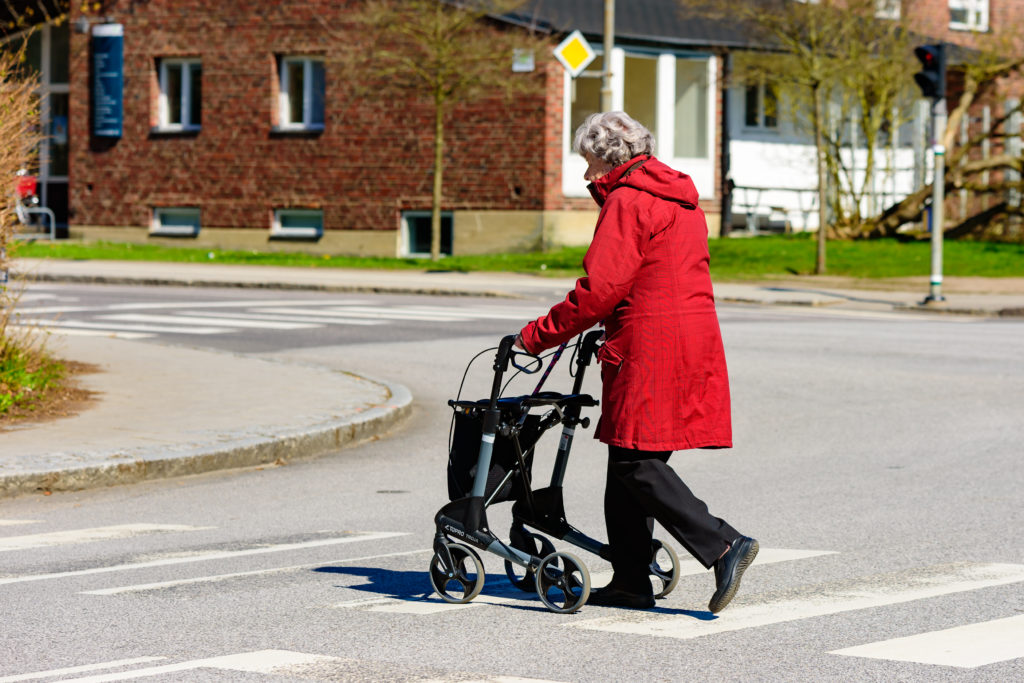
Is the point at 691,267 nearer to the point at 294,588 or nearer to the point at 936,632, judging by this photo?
the point at 936,632

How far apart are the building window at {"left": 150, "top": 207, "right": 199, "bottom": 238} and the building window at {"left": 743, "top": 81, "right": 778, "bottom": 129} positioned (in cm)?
1299

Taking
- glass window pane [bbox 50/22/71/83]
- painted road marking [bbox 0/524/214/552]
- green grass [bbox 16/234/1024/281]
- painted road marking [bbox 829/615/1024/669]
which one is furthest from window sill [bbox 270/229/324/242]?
painted road marking [bbox 829/615/1024/669]

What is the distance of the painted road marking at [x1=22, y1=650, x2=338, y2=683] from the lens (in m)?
5.00

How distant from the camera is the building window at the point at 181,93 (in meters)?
37.6

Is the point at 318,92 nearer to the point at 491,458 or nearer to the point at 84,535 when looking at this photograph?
the point at 84,535

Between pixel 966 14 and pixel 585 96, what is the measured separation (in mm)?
13611

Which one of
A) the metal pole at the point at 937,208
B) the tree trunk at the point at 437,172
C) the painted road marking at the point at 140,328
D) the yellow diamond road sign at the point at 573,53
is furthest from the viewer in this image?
the tree trunk at the point at 437,172

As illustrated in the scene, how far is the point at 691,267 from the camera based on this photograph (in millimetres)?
5695

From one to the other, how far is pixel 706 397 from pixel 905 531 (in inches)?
92.5

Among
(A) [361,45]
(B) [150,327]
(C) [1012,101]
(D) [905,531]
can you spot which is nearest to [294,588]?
(D) [905,531]

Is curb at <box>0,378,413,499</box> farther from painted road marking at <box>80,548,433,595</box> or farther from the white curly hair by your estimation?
the white curly hair

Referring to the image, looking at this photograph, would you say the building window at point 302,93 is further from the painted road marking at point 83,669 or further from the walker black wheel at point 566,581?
the painted road marking at point 83,669

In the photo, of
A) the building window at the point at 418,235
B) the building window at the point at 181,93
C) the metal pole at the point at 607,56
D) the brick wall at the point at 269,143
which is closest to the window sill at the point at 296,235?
the brick wall at the point at 269,143

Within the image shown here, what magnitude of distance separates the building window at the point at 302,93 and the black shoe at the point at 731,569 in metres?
31.0
